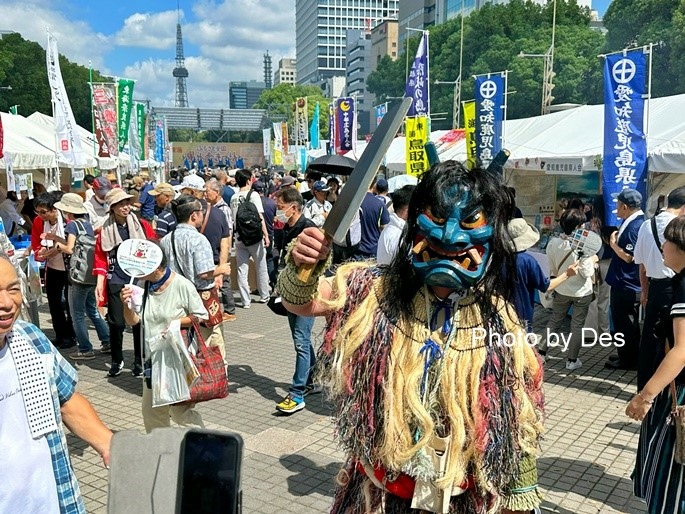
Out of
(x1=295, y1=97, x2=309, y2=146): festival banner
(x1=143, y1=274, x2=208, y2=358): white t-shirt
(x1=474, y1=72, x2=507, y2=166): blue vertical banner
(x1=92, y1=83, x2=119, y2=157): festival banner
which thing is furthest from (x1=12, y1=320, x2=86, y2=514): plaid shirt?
(x1=295, y1=97, x2=309, y2=146): festival banner

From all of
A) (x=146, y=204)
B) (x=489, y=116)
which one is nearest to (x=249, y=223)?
(x=146, y=204)

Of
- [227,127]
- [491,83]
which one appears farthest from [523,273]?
[227,127]

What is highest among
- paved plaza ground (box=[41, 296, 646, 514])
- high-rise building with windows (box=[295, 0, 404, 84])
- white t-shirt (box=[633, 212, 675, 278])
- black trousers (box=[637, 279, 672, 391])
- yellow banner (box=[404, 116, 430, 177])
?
high-rise building with windows (box=[295, 0, 404, 84])

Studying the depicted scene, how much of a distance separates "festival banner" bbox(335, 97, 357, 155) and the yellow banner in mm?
7409

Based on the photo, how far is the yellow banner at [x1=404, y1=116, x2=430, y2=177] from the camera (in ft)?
37.3

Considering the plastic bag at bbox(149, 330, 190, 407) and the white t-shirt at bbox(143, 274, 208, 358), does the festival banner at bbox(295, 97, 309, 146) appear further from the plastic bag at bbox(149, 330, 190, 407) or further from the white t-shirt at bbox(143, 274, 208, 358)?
the plastic bag at bbox(149, 330, 190, 407)

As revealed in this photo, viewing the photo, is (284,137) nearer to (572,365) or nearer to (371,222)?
(371,222)

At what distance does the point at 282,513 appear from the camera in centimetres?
373

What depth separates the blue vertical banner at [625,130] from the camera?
23.8 ft

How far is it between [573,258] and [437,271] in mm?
4935

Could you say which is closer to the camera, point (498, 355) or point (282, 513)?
point (498, 355)

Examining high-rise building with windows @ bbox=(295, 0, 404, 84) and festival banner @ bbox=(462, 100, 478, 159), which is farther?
high-rise building with windows @ bbox=(295, 0, 404, 84)

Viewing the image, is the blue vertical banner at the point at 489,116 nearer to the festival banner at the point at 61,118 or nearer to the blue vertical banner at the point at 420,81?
the blue vertical banner at the point at 420,81

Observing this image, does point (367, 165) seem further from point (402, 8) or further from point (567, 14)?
point (402, 8)
